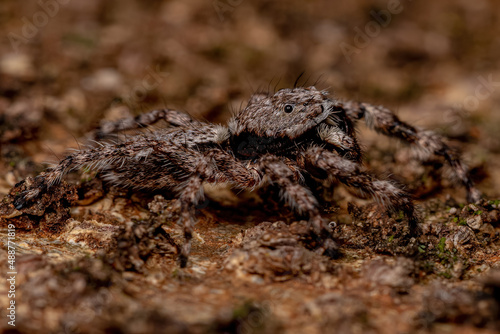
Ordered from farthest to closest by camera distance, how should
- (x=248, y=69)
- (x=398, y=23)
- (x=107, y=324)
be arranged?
(x=398, y=23) < (x=248, y=69) < (x=107, y=324)

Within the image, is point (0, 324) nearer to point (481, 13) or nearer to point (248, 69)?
point (248, 69)

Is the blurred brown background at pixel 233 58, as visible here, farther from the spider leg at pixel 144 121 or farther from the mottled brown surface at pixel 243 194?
the spider leg at pixel 144 121

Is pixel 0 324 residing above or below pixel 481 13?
below

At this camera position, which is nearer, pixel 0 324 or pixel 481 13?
pixel 0 324

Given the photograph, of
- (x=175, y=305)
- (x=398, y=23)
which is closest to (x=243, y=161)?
(x=175, y=305)

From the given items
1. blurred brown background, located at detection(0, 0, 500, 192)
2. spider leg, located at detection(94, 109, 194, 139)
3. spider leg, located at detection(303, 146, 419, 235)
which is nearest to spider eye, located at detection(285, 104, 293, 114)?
spider leg, located at detection(303, 146, 419, 235)

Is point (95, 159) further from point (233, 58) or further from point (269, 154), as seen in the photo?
point (233, 58)

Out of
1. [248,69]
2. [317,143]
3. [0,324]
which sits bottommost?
[0,324]
